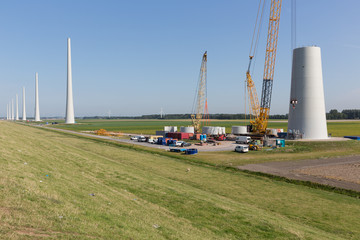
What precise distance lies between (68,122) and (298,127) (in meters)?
173

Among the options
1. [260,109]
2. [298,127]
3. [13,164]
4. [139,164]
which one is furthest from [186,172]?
[260,109]

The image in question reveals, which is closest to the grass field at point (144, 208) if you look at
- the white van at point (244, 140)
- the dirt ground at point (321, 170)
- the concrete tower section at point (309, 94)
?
the dirt ground at point (321, 170)

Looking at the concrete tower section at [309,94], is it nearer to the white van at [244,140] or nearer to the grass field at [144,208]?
the white van at [244,140]

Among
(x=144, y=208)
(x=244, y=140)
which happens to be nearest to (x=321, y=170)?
(x=144, y=208)

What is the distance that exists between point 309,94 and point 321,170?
45.9 m

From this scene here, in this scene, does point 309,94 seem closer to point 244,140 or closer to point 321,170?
point 244,140

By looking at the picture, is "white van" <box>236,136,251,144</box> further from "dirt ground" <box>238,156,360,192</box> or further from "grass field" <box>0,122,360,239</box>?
"grass field" <box>0,122,360,239</box>

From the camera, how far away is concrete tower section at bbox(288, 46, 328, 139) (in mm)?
79000

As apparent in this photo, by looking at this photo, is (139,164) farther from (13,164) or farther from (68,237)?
(68,237)

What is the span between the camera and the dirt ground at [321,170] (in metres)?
33.1

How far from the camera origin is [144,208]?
16484mm

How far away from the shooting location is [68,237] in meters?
9.77

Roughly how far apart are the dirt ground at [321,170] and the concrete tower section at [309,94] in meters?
30.8

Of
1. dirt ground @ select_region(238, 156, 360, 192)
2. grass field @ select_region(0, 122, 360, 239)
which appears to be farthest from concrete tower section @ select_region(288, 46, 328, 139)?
grass field @ select_region(0, 122, 360, 239)
